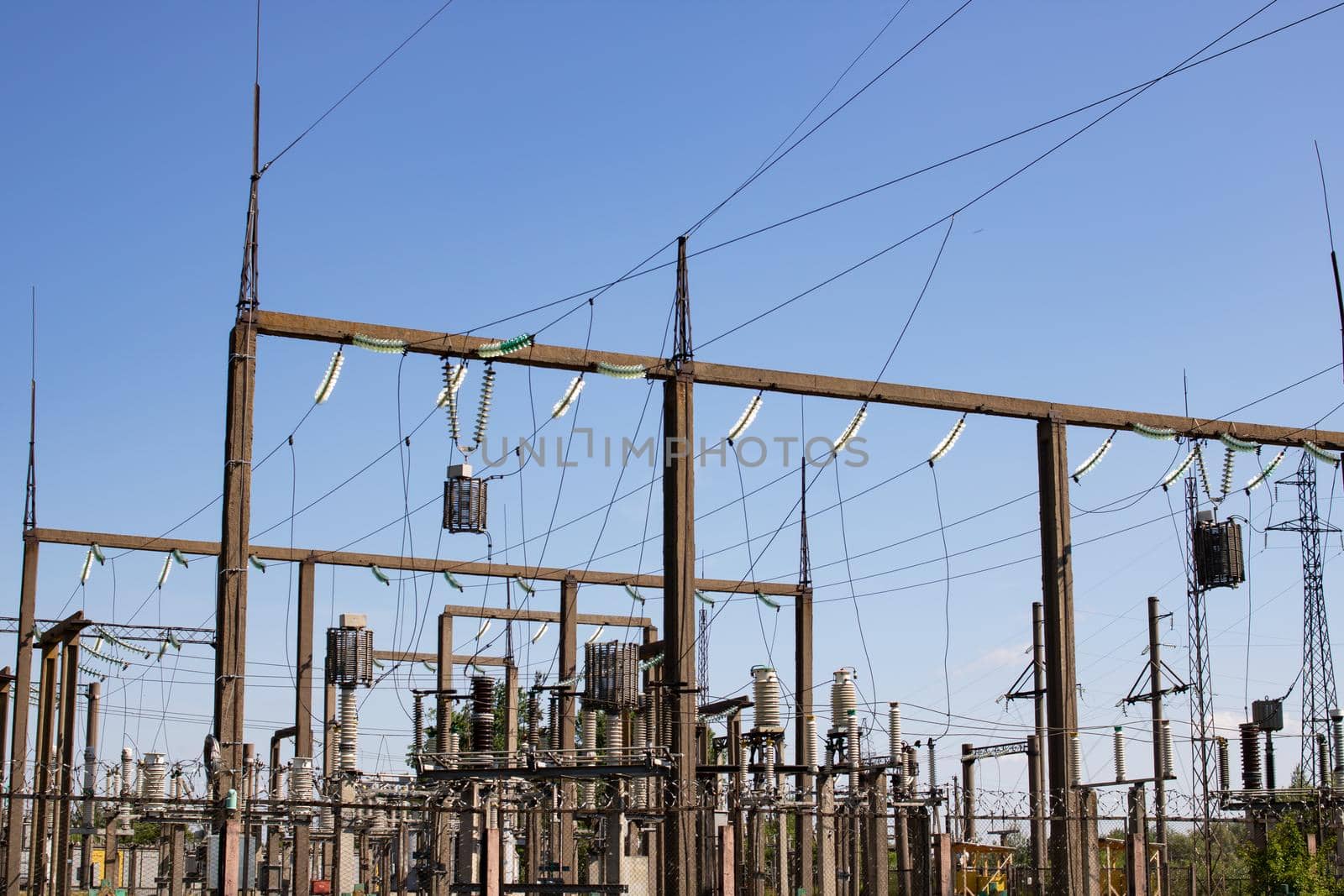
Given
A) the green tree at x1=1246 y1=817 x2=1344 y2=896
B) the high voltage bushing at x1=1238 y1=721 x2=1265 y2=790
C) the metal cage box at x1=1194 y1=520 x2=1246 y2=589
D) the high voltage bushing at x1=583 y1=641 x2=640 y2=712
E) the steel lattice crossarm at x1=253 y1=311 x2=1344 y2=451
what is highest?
the steel lattice crossarm at x1=253 y1=311 x2=1344 y2=451

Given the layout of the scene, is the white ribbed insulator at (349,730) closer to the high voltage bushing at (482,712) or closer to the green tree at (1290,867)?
the high voltage bushing at (482,712)

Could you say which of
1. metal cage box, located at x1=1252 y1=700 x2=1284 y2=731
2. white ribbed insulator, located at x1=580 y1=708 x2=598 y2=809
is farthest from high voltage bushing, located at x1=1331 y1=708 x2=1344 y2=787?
white ribbed insulator, located at x1=580 y1=708 x2=598 y2=809

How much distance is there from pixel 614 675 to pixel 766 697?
135 inches

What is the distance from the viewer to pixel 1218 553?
90.2 feet

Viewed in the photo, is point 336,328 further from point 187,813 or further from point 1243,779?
point 1243,779

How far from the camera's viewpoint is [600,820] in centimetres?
2952

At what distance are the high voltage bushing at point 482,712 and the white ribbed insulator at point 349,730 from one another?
391 centimetres

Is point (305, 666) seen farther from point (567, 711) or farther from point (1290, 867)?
point (1290, 867)

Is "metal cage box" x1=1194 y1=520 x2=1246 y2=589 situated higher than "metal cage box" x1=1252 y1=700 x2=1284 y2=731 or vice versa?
"metal cage box" x1=1194 y1=520 x2=1246 y2=589

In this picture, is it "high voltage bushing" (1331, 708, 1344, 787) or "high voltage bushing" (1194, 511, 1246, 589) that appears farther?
"high voltage bushing" (1331, 708, 1344, 787)

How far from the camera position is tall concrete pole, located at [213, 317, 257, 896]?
60.1ft

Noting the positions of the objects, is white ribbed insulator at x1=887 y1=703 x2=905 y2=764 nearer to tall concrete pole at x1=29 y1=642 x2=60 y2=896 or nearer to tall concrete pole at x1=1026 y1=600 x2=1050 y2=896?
tall concrete pole at x1=1026 y1=600 x2=1050 y2=896

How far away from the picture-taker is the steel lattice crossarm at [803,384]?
20.8 m

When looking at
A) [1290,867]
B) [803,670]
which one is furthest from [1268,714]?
[803,670]
